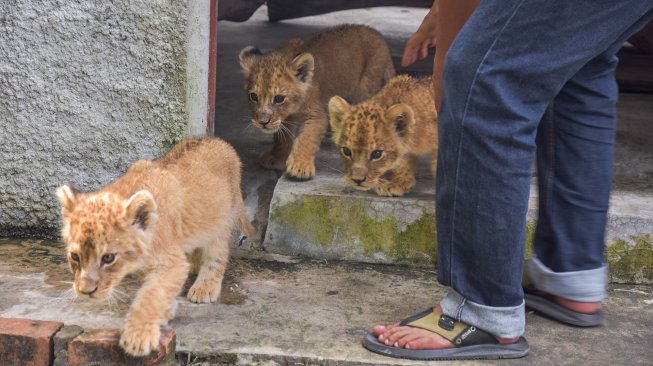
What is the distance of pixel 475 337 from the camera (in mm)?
3836

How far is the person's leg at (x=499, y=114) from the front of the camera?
132 inches

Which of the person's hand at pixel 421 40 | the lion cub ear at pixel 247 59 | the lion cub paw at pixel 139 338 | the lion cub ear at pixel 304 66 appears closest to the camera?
the lion cub paw at pixel 139 338

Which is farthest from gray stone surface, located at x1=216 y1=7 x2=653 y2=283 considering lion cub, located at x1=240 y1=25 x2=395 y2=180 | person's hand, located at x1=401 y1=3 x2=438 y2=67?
person's hand, located at x1=401 y1=3 x2=438 y2=67

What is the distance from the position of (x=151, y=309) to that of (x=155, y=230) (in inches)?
13.3

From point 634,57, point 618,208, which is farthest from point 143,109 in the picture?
point 634,57

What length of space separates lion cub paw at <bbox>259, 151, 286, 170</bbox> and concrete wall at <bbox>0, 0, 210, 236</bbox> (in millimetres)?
642

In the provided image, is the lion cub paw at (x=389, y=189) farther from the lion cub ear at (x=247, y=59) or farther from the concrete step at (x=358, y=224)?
the lion cub ear at (x=247, y=59)

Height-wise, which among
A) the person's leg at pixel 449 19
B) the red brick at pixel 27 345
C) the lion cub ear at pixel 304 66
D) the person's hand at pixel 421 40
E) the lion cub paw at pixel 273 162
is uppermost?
the person's leg at pixel 449 19

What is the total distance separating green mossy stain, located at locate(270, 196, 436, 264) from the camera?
4984mm

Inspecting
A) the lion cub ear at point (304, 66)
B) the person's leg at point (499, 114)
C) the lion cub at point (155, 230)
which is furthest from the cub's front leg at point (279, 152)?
the person's leg at point (499, 114)

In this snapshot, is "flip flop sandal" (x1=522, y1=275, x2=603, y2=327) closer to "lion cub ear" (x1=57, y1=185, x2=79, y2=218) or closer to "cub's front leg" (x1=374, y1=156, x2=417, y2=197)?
"cub's front leg" (x1=374, y1=156, x2=417, y2=197)

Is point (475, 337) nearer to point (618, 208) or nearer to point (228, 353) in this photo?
point (228, 353)

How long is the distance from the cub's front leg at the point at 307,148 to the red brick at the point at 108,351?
1.63m

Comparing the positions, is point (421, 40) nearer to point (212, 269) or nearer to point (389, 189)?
point (389, 189)
